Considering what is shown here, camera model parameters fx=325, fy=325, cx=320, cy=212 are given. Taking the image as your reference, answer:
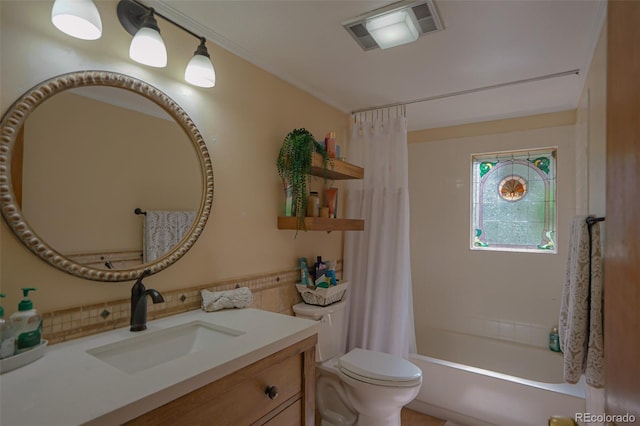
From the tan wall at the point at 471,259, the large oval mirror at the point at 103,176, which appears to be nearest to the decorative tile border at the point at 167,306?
the large oval mirror at the point at 103,176

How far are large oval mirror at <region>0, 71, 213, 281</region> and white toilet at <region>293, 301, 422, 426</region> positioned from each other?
3.30ft

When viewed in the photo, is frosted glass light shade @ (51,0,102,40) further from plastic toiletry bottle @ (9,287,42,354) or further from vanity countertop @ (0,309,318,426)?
vanity countertop @ (0,309,318,426)

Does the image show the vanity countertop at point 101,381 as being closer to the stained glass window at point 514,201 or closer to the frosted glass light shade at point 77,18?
the frosted glass light shade at point 77,18

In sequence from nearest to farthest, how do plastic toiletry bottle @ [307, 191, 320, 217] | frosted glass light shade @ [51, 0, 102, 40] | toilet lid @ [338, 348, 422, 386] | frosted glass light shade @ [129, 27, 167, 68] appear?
frosted glass light shade @ [51, 0, 102, 40] → frosted glass light shade @ [129, 27, 167, 68] → toilet lid @ [338, 348, 422, 386] → plastic toiletry bottle @ [307, 191, 320, 217]

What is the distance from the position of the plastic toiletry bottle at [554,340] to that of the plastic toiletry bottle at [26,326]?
Answer: 10.5 ft

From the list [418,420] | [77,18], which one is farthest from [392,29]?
[418,420]

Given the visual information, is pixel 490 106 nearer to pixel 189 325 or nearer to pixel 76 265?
pixel 189 325

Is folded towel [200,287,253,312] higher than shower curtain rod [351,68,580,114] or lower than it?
lower

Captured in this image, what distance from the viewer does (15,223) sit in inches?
39.8

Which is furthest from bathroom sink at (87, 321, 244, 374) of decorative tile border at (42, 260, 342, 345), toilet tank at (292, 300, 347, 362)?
→ toilet tank at (292, 300, 347, 362)

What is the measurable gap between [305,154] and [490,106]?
1.68 meters

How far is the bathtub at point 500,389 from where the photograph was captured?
192 cm

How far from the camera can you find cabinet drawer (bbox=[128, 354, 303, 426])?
837 mm

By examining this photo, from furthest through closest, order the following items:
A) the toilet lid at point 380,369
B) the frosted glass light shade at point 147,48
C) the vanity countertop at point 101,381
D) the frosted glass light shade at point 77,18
→ the toilet lid at point 380,369 → the frosted glass light shade at point 147,48 → the frosted glass light shade at point 77,18 → the vanity countertop at point 101,381
